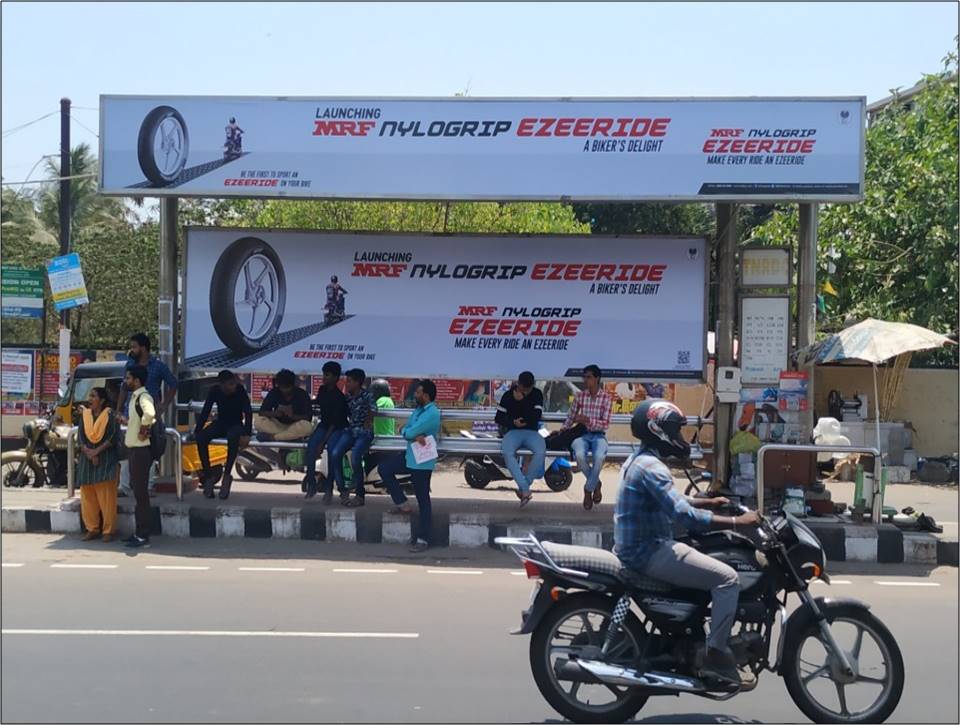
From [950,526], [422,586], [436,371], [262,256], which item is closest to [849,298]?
[950,526]

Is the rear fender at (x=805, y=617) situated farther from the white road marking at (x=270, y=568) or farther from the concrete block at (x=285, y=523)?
the concrete block at (x=285, y=523)

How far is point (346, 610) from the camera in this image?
25.2 ft

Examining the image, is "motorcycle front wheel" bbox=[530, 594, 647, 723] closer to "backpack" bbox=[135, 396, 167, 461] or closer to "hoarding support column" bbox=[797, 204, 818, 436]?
"backpack" bbox=[135, 396, 167, 461]

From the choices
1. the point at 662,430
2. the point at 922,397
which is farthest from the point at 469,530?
the point at 922,397

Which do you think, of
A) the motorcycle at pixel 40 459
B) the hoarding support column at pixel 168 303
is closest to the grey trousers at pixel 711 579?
the hoarding support column at pixel 168 303

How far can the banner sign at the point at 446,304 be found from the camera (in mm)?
11805

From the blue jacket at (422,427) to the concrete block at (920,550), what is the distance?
15.8 feet

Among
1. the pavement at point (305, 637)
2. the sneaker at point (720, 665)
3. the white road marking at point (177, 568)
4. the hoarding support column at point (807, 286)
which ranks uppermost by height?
the hoarding support column at point (807, 286)

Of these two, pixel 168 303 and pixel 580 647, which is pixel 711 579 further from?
pixel 168 303

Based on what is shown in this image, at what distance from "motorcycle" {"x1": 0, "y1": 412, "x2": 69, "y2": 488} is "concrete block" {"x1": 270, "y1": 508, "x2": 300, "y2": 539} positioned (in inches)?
180

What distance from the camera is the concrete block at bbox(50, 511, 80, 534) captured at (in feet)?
35.6

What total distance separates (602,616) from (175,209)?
8.33 metres

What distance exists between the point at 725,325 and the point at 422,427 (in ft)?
12.4

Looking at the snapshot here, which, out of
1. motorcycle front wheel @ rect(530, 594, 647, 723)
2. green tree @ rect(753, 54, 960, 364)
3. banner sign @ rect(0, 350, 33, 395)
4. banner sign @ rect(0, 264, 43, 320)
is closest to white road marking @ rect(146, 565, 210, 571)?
motorcycle front wheel @ rect(530, 594, 647, 723)
